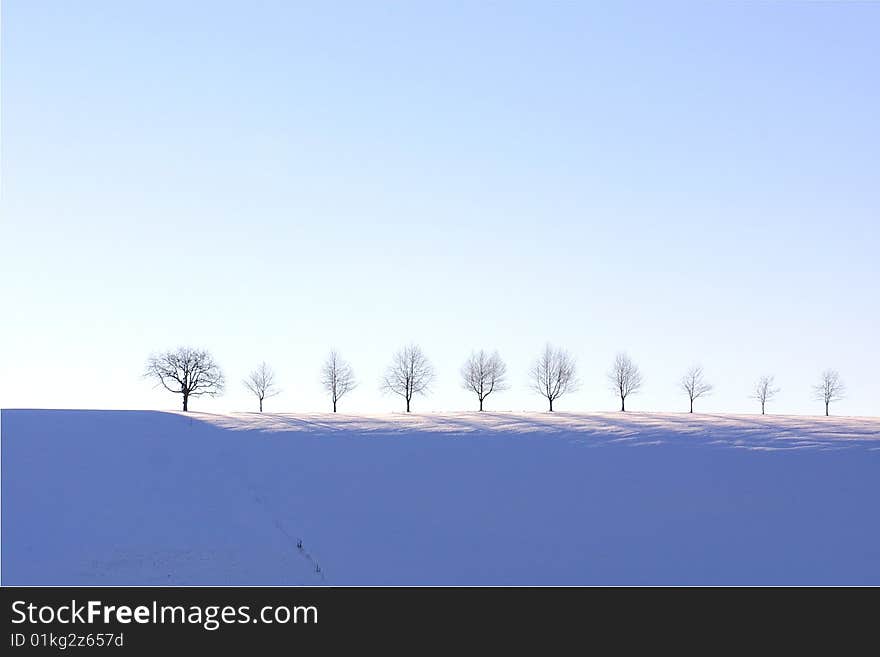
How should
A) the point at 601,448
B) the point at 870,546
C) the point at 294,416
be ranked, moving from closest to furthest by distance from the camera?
the point at 870,546, the point at 601,448, the point at 294,416

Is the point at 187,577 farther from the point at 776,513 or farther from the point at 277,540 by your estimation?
the point at 776,513

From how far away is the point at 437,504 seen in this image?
1606 inches

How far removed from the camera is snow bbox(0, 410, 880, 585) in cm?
3369

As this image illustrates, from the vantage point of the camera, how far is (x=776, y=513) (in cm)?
3822

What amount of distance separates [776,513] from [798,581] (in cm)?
623

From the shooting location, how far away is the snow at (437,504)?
111ft

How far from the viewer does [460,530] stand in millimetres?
37719
